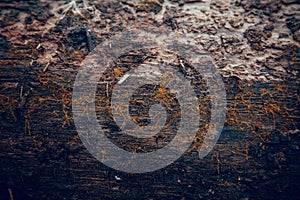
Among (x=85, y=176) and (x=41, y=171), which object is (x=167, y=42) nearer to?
(x=85, y=176)

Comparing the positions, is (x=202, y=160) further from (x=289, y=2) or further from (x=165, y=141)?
(x=289, y=2)

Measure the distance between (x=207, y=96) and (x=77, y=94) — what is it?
61 centimetres

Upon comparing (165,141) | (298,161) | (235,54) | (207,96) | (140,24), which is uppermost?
(140,24)

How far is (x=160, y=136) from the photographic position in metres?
1.19

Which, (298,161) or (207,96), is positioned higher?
(207,96)

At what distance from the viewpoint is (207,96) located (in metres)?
1.17

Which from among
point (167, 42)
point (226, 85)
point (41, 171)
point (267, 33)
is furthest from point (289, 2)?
point (41, 171)

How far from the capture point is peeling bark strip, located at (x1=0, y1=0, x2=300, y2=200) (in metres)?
1.16

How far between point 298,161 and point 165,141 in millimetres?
607

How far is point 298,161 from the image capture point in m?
1.15

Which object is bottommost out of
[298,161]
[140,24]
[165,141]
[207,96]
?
[298,161]

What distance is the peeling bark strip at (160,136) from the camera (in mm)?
1156

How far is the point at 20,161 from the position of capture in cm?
124

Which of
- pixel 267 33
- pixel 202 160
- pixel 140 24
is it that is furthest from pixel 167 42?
pixel 202 160
